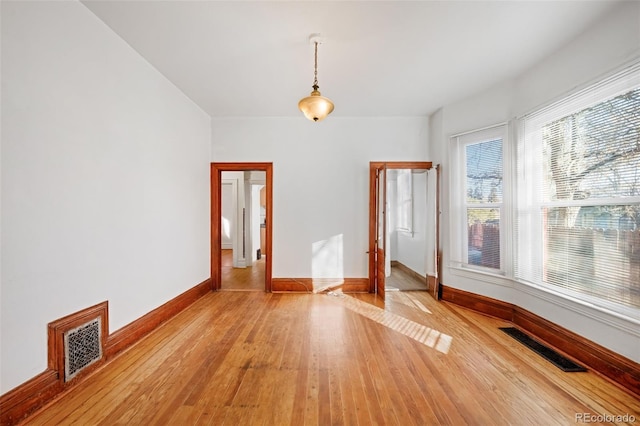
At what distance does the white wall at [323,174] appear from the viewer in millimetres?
4258

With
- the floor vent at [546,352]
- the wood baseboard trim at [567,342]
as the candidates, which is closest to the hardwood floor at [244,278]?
the wood baseboard trim at [567,342]

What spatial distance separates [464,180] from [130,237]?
409 cm

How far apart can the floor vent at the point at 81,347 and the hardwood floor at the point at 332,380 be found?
0.14 metres

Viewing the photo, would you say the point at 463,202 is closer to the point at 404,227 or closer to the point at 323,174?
the point at 323,174

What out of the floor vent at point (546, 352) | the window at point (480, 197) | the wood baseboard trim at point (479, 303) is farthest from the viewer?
the window at point (480, 197)

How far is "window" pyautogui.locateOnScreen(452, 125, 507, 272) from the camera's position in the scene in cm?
328

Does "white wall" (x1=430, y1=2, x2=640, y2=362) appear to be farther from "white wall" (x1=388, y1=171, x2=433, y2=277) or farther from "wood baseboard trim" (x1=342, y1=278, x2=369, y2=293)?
"wood baseboard trim" (x1=342, y1=278, x2=369, y2=293)

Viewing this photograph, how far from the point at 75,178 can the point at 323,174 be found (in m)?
3.03

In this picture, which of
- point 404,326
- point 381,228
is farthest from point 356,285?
point 404,326

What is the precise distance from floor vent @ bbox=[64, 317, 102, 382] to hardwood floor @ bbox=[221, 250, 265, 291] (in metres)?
2.33

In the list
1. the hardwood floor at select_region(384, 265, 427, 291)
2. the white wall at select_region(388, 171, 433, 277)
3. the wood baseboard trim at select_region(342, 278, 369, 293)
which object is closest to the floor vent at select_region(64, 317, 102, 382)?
the wood baseboard trim at select_region(342, 278, 369, 293)

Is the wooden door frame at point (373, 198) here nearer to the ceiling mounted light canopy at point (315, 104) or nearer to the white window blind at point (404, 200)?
the white window blind at point (404, 200)

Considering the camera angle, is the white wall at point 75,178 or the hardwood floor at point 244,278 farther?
the hardwood floor at point 244,278

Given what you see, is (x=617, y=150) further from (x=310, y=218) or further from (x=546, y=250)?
(x=310, y=218)
